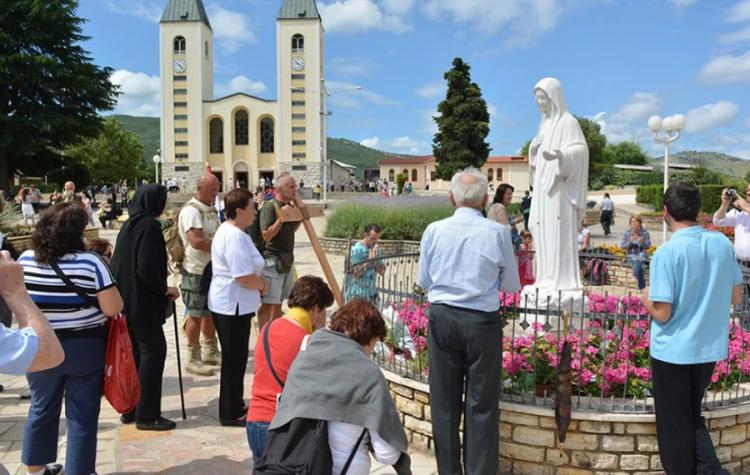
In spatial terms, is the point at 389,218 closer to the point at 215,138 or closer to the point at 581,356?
the point at 581,356

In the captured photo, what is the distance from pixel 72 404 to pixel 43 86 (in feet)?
113

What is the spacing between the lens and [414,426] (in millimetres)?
4211

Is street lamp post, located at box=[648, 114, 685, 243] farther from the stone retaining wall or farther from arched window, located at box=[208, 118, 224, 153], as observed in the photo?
arched window, located at box=[208, 118, 224, 153]

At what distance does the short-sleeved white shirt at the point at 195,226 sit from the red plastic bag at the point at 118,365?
176cm

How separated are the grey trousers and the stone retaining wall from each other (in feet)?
1.43

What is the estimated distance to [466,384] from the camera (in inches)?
131

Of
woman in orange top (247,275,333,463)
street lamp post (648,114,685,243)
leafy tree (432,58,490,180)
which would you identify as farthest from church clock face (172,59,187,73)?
woman in orange top (247,275,333,463)

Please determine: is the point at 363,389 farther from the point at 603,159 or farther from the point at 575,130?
the point at 603,159

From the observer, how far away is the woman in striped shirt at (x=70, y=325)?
3406 millimetres

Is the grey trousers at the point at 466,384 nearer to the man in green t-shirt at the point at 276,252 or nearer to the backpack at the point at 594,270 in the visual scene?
the man in green t-shirt at the point at 276,252

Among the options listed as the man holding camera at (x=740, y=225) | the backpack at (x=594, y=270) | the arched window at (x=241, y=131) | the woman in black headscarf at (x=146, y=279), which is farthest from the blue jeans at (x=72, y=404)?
the arched window at (x=241, y=131)

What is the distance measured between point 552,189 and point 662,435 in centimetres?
274

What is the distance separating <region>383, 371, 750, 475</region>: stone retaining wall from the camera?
143 inches

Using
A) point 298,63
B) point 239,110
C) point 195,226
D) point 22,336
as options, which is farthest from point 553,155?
point 239,110
